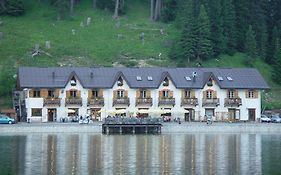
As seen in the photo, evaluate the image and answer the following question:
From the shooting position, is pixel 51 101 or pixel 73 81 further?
pixel 73 81

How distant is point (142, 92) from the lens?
112125mm

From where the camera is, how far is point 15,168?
56312 mm

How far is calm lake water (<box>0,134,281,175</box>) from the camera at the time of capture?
56.4 m

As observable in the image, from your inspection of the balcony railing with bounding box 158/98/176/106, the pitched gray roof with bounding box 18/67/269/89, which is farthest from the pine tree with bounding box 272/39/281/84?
the balcony railing with bounding box 158/98/176/106

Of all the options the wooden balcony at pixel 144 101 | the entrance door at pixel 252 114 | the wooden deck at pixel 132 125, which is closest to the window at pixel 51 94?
the wooden balcony at pixel 144 101

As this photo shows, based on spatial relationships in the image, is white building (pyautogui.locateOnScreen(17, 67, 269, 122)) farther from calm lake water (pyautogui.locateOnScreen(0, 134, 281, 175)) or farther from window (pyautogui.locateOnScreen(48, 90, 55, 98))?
calm lake water (pyautogui.locateOnScreen(0, 134, 281, 175))

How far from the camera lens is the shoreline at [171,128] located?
94625mm

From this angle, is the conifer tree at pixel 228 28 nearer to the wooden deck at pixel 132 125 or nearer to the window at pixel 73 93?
the window at pixel 73 93

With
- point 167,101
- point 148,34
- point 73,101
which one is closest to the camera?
point 73,101

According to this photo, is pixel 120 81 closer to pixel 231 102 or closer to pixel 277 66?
pixel 231 102

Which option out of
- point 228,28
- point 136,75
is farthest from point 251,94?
point 228,28

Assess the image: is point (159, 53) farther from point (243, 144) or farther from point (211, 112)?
point (243, 144)

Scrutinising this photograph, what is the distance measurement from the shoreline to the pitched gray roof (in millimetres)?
11457

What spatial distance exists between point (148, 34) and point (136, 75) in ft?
65.9
